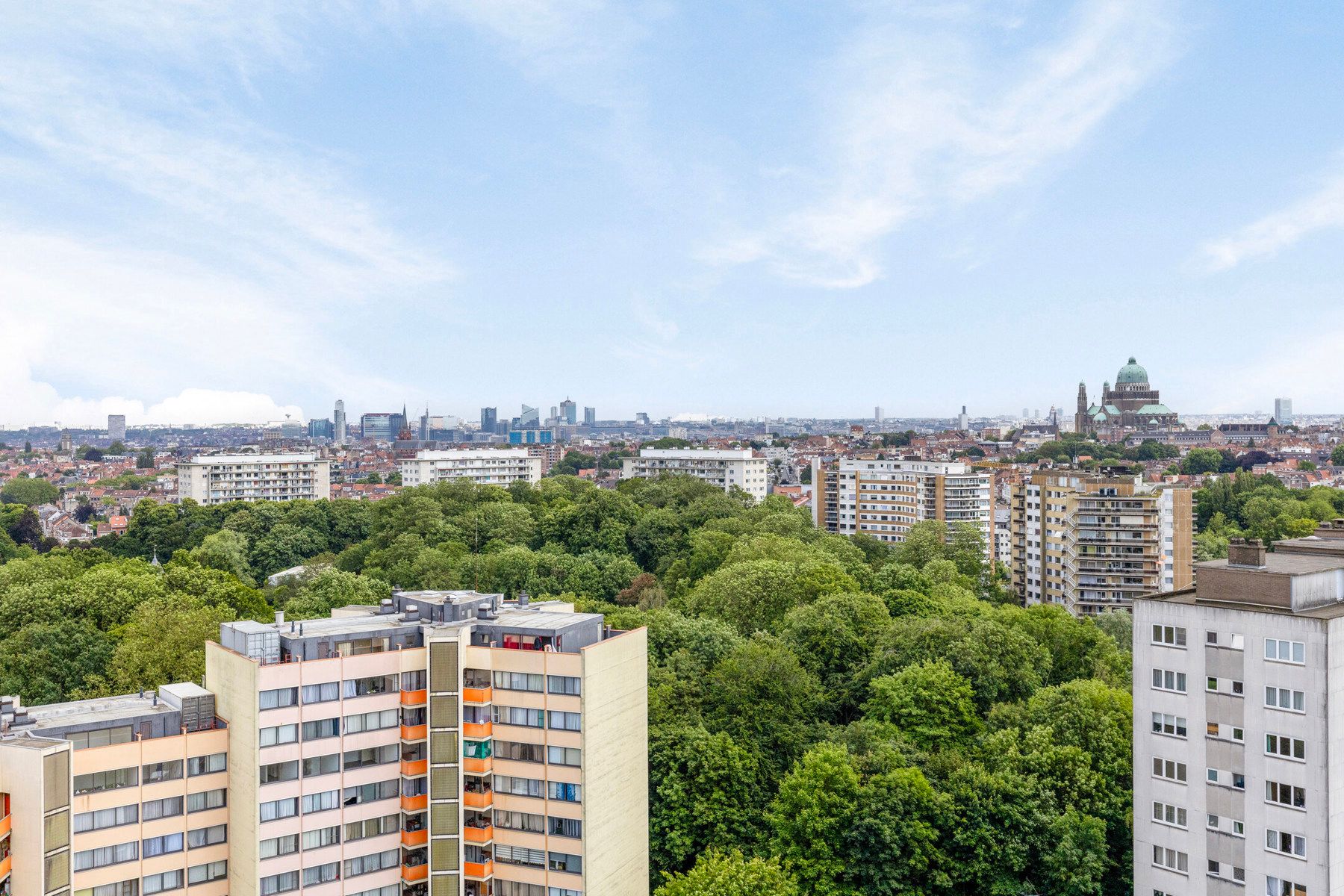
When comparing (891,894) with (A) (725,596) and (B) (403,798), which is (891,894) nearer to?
(B) (403,798)

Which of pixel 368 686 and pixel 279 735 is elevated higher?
pixel 368 686

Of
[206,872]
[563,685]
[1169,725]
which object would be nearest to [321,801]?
[206,872]

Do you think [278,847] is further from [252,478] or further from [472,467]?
[472,467]

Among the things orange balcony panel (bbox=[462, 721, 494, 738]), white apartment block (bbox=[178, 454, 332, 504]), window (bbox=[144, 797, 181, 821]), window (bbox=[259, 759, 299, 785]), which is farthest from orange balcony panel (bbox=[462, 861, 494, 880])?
white apartment block (bbox=[178, 454, 332, 504])

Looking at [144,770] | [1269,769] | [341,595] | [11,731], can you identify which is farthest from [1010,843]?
[341,595]

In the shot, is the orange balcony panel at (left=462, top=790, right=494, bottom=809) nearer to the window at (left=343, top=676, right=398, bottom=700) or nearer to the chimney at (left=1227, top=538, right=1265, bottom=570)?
the window at (left=343, top=676, right=398, bottom=700)

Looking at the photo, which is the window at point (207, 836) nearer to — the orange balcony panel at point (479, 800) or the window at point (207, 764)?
the window at point (207, 764)

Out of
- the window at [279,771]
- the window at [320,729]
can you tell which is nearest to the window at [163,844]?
the window at [279,771]
